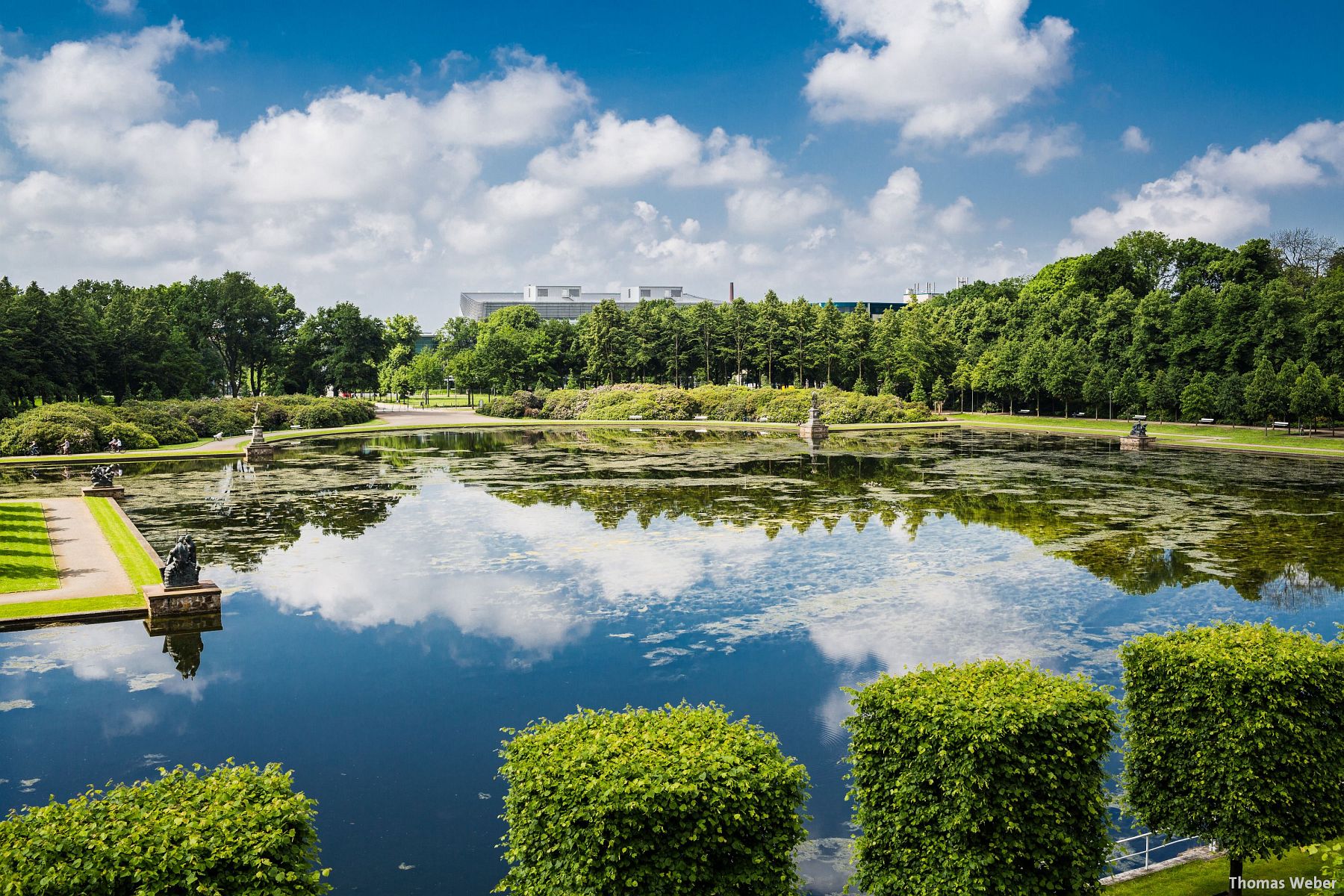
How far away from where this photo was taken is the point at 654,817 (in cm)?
820

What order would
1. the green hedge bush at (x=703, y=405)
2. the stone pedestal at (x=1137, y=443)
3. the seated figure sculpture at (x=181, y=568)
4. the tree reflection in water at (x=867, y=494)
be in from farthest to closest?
the green hedge bush at (x=703, y=405)
the stone pedestal at (x=1137, y=443)
the tree reflection in water at (x=867, y=494)
the seated figure sculpture at (x=181, y=568)

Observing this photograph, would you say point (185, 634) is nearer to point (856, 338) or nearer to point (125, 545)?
point (125, 545)

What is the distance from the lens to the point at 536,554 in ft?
88.9

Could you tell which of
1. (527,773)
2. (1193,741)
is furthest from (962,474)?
(527,773)

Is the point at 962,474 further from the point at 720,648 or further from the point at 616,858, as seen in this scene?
the point at 616,858

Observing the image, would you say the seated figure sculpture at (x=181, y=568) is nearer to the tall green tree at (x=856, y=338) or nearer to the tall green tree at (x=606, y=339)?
the tall green tree at (x=606, y=339)

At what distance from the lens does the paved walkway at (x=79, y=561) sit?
21.7 metres

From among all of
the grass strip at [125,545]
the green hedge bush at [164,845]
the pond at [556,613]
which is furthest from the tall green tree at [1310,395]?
the green hedge bush at [164,845]

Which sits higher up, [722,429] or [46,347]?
[46,347]

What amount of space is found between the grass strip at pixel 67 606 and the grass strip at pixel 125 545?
144 centimetres

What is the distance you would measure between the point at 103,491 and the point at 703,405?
63.9m

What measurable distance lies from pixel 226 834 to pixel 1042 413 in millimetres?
101409

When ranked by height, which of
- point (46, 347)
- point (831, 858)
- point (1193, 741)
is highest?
point (46, 347)

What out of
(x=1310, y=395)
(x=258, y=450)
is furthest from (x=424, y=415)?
(x=1310, y=395)
